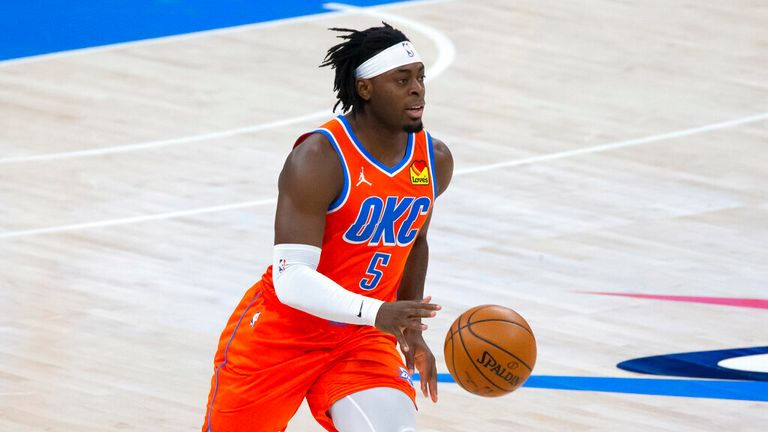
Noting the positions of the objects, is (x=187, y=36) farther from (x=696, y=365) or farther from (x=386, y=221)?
(x=386, y=221)

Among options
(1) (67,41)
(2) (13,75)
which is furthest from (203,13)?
(2) (13,75)

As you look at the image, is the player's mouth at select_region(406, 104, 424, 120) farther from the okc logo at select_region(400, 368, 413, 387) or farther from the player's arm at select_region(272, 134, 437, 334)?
the okc logo at select_region(400, 368, 413, 387)

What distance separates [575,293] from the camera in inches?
366

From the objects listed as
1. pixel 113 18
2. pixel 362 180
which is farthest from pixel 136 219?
pixel 113 18

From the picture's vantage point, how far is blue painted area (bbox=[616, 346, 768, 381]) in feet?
26.4

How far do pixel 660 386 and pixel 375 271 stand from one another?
106 inches

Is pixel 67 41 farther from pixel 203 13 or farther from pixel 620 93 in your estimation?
pixel 620 93

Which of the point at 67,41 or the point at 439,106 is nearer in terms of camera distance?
the point at 439,106

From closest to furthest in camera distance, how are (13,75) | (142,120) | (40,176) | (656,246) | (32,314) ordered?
(32,314), (656,246), (40,176), (142,120), (13,75)

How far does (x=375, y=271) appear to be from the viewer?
5664 mm

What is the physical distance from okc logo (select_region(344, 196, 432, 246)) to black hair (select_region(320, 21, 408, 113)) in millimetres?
A: 361

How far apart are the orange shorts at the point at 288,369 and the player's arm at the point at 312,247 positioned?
287 millimetres

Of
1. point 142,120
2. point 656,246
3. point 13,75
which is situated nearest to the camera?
point 656,246

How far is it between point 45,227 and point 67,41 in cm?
518
